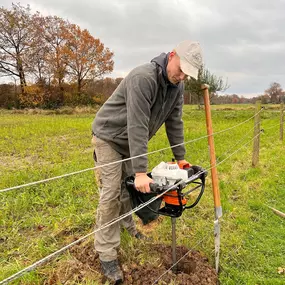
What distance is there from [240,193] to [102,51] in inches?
1231

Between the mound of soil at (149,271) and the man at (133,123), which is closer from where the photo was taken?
the man at (133,123)

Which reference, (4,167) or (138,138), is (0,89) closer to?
(4,167)

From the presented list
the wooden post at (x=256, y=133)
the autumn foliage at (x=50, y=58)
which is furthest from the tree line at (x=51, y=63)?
the wooden post at (x=256, y=133)

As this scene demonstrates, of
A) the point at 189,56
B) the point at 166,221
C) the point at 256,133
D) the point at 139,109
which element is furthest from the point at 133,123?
the point at 256,133

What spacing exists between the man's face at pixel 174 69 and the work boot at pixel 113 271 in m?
1.68

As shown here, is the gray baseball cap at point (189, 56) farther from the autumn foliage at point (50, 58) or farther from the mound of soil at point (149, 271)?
the autumn foliage at point (50, 58)

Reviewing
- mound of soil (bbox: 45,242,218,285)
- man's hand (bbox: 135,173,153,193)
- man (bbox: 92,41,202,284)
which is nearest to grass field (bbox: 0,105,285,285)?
mound of soil (bbox: 45,242,218,285)

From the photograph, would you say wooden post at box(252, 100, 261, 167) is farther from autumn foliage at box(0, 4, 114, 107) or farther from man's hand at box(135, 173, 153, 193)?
autumn foliage at box(0, 4, 114, 107)

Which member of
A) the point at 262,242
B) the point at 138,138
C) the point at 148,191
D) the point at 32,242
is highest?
the point at 138,138

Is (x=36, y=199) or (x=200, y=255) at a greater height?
(x=36, y=199)

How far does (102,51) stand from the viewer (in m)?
33.0

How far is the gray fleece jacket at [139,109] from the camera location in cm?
213

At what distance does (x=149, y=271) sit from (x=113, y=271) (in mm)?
318

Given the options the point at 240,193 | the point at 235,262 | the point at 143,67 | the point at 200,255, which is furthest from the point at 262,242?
the point at 143,67
